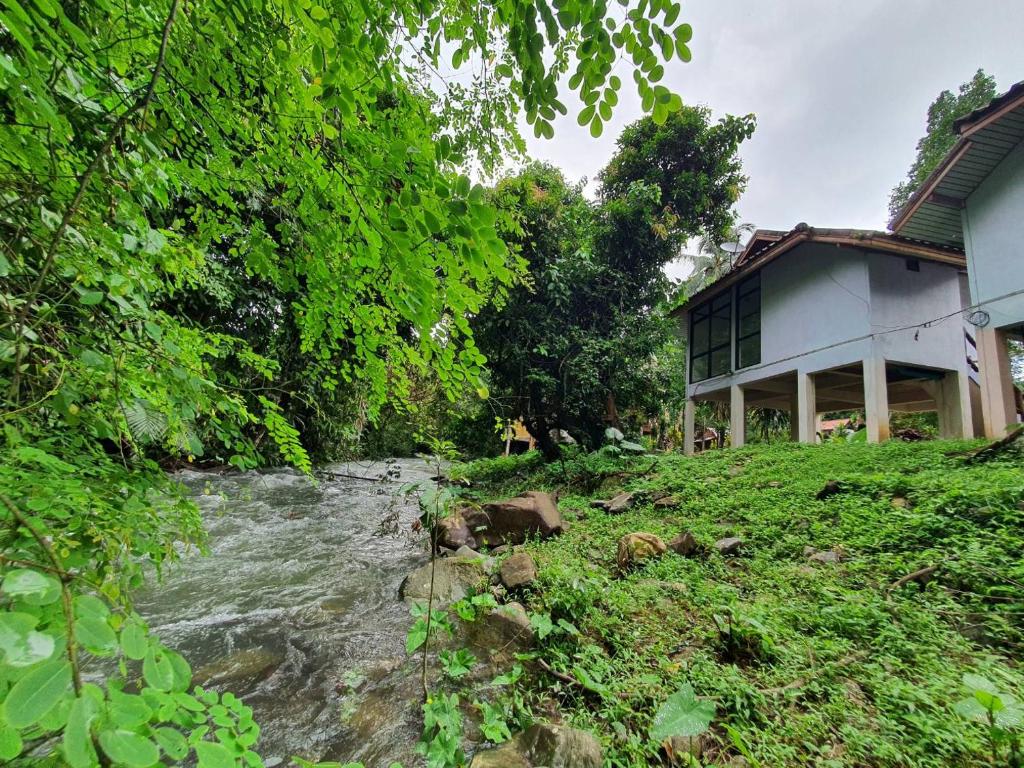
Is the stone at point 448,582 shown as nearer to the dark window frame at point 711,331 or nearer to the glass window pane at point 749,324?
the dark window frame at point 711,331

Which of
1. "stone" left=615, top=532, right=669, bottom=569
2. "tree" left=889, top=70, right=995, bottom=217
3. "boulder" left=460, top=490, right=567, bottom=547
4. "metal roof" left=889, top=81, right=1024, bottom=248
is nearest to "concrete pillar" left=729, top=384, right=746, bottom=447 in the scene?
"metal roof" left=889, top=81, right=1024, bottom=248

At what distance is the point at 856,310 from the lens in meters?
7.98

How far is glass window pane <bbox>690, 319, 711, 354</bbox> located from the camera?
40.0ft

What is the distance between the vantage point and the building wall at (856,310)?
7820mm

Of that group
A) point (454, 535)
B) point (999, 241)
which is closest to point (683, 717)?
point (454, 535)

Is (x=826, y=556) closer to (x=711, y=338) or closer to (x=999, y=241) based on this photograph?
(x=999, y=241)

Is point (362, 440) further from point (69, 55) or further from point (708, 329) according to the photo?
point (69, 55)

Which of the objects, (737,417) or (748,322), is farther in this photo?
(748,322)

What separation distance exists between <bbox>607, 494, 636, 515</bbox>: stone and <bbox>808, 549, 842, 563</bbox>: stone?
114 inches

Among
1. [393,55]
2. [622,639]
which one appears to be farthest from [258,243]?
[622,639]

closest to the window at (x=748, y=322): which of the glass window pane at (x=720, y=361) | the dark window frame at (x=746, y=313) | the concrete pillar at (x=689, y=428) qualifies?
the dark window frame at (x=746, y=313)

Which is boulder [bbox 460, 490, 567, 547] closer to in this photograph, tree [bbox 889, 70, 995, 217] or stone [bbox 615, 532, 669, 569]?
stone [bbox 615, 532, 669, 569]

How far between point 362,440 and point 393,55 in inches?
603

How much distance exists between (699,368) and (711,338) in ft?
3.04
